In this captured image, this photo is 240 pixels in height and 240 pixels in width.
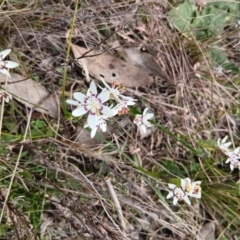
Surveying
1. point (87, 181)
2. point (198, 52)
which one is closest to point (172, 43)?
point (198, 52)

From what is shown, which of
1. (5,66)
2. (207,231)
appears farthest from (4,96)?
(207,231)

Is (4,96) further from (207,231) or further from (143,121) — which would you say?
(207,231)

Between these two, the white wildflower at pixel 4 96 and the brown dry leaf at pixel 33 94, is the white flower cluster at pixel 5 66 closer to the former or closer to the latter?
the white wildflower at pixel 4 96

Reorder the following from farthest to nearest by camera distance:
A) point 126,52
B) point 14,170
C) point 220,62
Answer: point 220,62 < point 126,52 < point 14,170

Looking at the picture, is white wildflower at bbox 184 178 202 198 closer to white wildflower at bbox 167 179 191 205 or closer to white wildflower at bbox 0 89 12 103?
white wildflower at bbox 167 179 191 205

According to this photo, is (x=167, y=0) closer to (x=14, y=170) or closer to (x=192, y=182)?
(x=192, y=182)

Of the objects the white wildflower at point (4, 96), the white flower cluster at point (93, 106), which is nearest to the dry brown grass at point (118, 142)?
the white wildflower at point (4, 96)

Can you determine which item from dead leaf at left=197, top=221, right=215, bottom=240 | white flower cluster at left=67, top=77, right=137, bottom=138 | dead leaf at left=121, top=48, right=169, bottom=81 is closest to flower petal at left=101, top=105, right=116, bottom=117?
white flower cluster at left=67, top=77, right=137, bottom=138
